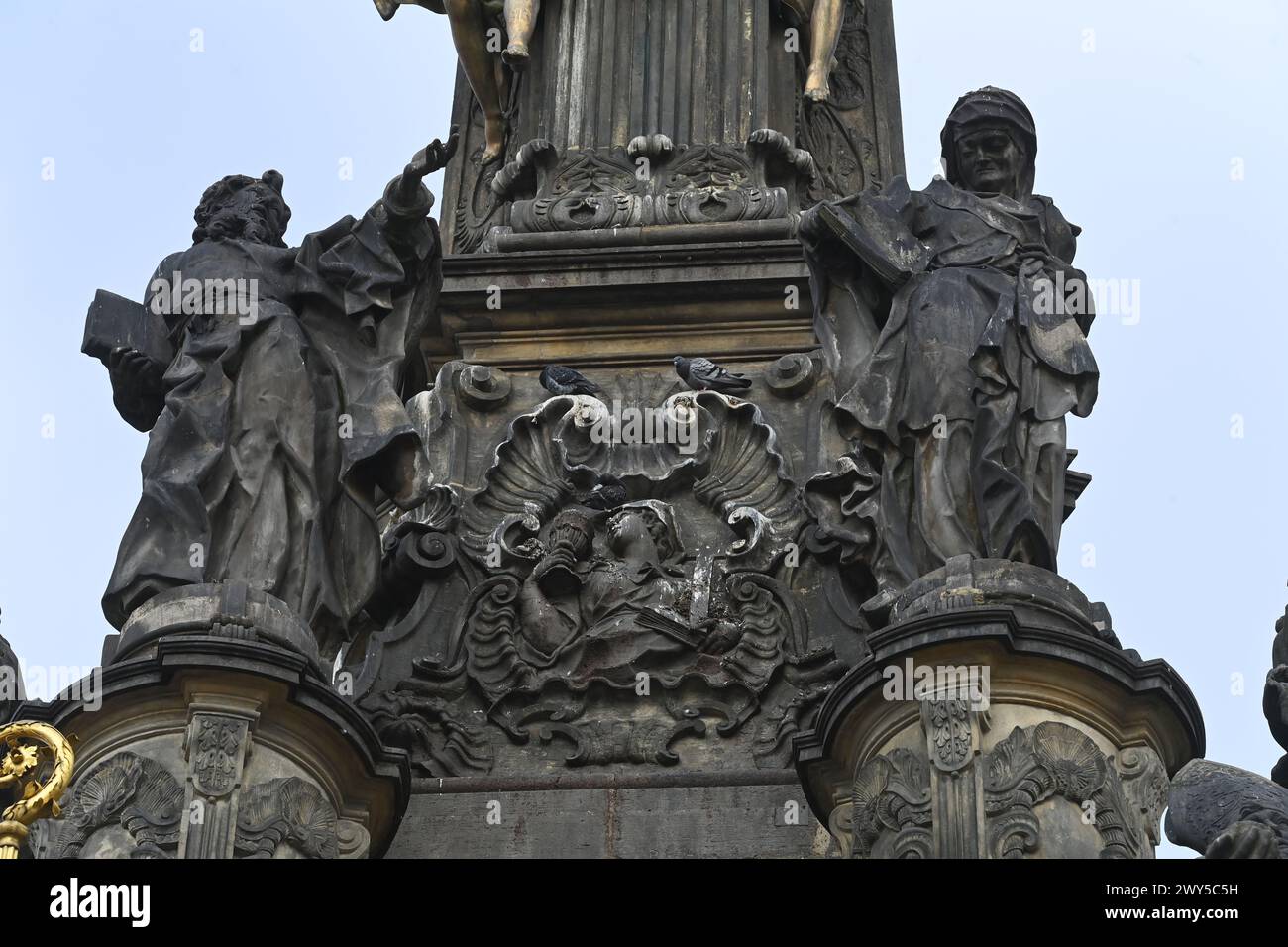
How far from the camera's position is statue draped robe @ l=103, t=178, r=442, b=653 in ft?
57.4

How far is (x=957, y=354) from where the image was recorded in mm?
17984

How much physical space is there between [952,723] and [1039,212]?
3633 millimetres

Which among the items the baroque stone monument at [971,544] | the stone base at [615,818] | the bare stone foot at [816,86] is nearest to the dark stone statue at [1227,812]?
the baroque stone monument at [971,544]

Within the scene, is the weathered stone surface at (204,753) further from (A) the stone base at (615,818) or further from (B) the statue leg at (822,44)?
(B) the statue leg at (822,44)

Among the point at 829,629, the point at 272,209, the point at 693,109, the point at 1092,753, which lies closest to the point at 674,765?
the point at 829,629

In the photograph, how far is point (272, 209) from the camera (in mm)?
19031

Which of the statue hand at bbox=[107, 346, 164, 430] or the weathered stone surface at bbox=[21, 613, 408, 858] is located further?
the statue hand at bbox=[107, 346, 164, 430]

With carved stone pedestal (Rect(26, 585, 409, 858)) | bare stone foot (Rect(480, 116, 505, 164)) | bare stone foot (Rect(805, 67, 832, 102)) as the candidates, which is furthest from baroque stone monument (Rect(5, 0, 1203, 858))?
bare stone foot (Rect(480, 116, 505, 164))

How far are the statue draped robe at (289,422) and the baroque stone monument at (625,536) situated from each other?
2 cm

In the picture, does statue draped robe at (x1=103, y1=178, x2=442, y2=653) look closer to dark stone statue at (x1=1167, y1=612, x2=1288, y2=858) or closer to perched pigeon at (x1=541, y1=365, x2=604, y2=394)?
perched pigeon at (x1=541, y1=365, x2=604, y2=394)

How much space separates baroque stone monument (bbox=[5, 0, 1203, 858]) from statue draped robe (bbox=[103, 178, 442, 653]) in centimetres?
2

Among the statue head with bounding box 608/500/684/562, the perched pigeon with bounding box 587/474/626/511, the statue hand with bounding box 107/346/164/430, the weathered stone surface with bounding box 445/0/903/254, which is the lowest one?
the statue head with bounding box 608/500/684/562

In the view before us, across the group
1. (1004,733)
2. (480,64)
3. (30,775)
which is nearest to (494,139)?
(480,64)

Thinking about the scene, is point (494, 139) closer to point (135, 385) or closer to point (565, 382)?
point (565, 382)
